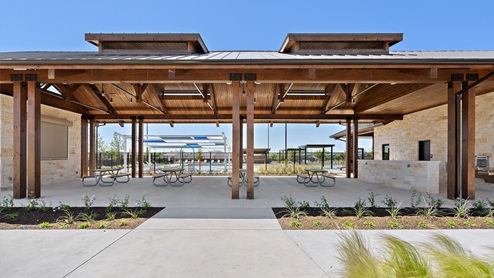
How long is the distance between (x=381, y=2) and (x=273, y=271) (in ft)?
34.5

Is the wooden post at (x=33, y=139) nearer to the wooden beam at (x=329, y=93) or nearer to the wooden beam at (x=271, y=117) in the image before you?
the wooden beam at (x=271, y=117)

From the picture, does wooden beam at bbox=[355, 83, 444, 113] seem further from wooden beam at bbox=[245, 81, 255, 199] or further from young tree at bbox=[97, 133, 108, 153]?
young tree at bbox=[97, 133, 108, 153]

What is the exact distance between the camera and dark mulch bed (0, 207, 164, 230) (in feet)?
14.8

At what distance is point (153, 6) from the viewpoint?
8.95 metres

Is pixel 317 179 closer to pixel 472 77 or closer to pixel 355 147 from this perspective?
pixel 355 147

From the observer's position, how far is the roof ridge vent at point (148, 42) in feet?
33.0

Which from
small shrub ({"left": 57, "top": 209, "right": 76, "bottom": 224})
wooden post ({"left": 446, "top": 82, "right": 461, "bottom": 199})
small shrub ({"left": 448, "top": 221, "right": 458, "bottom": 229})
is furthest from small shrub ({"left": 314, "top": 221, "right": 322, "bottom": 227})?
wooden post ({"left": 446, "top": 82, "right": 461, "bottom": 199})

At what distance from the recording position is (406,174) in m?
9.66

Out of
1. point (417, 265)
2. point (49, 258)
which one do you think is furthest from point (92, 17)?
point (417, 265)

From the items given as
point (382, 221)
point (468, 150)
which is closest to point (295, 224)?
point (382, 221)

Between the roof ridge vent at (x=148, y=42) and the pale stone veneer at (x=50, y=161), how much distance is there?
391 centimetres

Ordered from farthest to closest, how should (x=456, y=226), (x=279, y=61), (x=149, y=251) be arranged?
1. (x=279, y=61)
2. (x=456, y=226)
3. (x=149, y=251)

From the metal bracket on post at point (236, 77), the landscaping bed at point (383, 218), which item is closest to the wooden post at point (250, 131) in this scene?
the metal bracket on post at point (236, 77)

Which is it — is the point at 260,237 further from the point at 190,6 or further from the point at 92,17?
the point at 92,17
